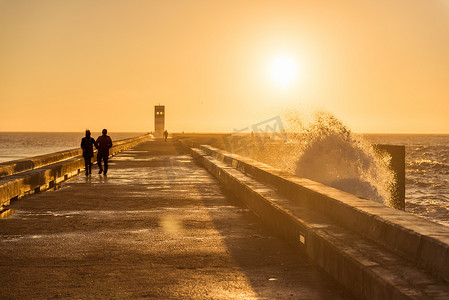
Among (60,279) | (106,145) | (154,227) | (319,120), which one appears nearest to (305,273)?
(60,279)

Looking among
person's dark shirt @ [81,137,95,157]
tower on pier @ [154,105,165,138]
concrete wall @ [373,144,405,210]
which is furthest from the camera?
tower on pier @ [154,105,165,138]

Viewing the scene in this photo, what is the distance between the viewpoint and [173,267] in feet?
21.9

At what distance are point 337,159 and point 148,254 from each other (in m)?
23.2

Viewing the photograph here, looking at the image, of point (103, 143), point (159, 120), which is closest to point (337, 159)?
point (103, 143)

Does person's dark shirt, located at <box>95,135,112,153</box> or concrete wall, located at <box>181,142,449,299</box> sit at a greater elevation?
person's dark shirt, located at <box>95,135,112,153</box>

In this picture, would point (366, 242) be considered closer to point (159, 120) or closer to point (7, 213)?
point (7, 213)

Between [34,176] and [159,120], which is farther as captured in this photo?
[159,120]

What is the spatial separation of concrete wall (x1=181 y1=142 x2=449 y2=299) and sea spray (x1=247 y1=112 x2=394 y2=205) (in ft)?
54.7

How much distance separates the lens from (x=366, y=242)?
20.3 feet

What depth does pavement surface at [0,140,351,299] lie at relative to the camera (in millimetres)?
5699

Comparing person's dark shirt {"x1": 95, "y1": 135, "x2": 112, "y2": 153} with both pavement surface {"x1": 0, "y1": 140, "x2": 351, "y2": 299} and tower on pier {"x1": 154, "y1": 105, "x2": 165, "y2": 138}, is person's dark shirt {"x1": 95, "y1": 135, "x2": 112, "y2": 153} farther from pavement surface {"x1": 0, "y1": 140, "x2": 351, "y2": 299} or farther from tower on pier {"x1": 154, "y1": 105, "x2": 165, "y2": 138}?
tower on pier {"x1": 154, "y1": 105, "x2": 165, "y2": 138}

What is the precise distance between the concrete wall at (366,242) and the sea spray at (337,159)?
656 inches

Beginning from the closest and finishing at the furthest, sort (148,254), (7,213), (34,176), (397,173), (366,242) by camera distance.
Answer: (366,242), (148,254), (7,213), (34,176), (397,173)

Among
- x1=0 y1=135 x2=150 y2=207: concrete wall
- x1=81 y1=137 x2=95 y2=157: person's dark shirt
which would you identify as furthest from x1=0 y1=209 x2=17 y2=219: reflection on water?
x1=81 y1=137 x2=95 y2=157: person's dark shirt
